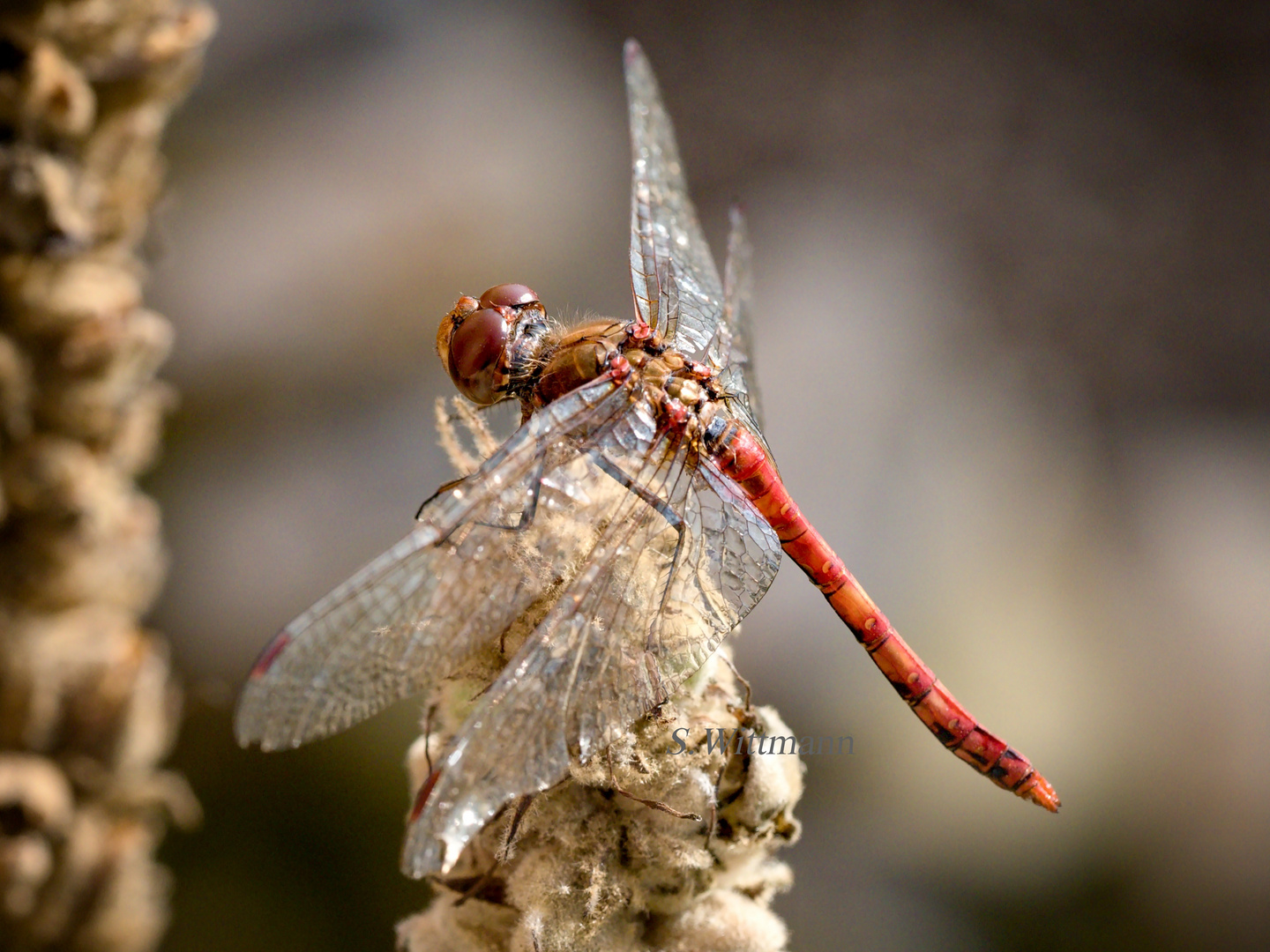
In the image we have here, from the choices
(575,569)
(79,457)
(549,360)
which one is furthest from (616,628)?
(79,457)

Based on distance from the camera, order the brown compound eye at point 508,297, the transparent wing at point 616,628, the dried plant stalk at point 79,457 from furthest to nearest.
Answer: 1. the brown compound eye at point 508,297
2. the dried plant stalk at point 79,457
3. the transparent wing at point 616,628

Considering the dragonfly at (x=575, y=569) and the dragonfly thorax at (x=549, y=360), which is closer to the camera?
the dragonfly at (x=575, y=569)

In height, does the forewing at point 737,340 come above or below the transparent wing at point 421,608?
above

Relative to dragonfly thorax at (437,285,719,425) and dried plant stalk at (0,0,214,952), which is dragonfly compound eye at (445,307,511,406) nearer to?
dragonfly thorax at (437,285,719,425)

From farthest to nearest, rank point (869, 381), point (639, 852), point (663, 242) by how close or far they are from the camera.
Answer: point (869, 381) → point (663, 242) → point (639, 852)

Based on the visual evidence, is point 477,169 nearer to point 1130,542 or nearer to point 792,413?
point 792,413

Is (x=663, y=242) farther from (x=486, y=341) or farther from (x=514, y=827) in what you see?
(x=514, y=827)

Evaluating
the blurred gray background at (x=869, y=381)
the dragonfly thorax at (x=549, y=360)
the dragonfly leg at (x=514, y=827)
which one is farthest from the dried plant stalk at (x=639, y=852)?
the blurred gray background at (x=869, y=381)

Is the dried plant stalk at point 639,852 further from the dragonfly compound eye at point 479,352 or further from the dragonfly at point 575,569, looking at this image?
the dragonfly compound eye at point 479,352

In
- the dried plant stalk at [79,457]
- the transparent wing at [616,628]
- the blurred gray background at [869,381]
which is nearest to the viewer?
the transparent wing at [616,628]
